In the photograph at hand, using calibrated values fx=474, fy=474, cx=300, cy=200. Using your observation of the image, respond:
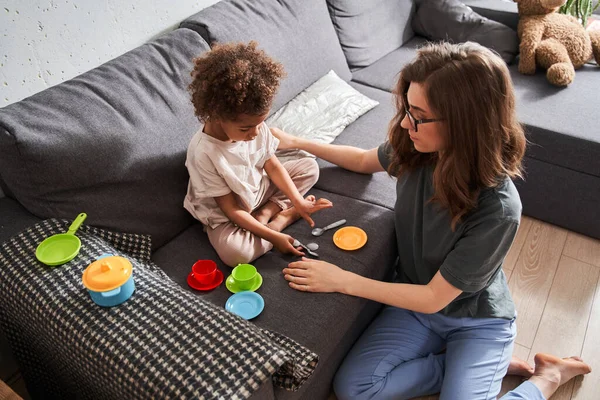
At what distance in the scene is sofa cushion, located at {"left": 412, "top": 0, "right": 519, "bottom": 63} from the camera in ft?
7.58

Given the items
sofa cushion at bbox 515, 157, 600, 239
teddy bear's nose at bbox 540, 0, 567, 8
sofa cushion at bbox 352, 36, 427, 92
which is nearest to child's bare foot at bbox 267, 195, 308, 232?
sofa cushion at bbox 352, 36, 427, 92

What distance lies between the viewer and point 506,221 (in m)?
1.13

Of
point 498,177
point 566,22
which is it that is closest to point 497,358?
point 498,177

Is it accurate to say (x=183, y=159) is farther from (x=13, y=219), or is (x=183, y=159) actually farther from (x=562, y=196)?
(x=562, y=196)

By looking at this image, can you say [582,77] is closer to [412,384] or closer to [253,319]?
[412,384]

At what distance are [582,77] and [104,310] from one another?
2.22m

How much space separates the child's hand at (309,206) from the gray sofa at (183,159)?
0.10ft

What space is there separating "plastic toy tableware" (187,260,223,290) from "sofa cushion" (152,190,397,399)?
19 millimetres

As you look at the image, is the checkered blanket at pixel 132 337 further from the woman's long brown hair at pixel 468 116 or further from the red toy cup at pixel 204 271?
the woman's long brown hair at pixel 468 116

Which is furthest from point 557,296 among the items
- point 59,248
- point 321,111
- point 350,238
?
point 59,248

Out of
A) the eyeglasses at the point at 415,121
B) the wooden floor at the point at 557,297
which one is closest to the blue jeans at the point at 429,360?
the wooden floor at the point at 557,297

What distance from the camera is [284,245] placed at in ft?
4.54

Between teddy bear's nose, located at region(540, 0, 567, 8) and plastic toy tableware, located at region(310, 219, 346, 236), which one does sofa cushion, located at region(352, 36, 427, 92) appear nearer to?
teddy bear's nose, located at region(540, 0, 567, 8)

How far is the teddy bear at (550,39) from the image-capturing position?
215 centimetres
